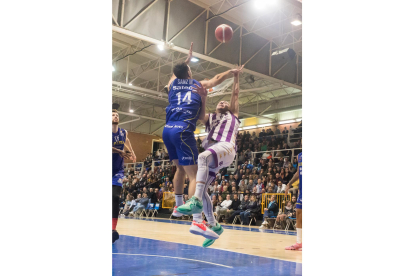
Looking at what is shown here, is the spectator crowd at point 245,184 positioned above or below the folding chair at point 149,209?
above

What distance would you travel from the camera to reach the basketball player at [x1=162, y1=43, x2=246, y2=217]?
11.9 feet

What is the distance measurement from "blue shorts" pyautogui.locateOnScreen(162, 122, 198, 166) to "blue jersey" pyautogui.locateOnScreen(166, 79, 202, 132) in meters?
0.05

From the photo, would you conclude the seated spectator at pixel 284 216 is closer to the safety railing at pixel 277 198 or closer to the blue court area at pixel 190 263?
the safety railing at pixel 277 198

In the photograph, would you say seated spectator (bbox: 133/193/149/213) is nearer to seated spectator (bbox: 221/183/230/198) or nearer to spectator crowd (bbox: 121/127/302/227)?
spectator crowd (bbox: 121/127/302/227)

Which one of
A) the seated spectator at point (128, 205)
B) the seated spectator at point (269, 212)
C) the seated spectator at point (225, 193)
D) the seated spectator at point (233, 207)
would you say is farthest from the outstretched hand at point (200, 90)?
the seated spectator at point (128, 205)

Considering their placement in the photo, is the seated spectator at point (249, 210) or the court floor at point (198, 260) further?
the seated spectator at point (249, 210)

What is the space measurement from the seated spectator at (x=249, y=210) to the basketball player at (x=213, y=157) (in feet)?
→ 24.0

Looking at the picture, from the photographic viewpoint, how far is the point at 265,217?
35.3 ft

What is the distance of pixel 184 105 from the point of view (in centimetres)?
370

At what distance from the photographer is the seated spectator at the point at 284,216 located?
9.87m

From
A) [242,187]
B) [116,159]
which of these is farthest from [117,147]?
[242,187]

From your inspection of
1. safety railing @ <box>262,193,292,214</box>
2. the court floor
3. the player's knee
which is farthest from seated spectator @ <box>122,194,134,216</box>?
the player's knee
